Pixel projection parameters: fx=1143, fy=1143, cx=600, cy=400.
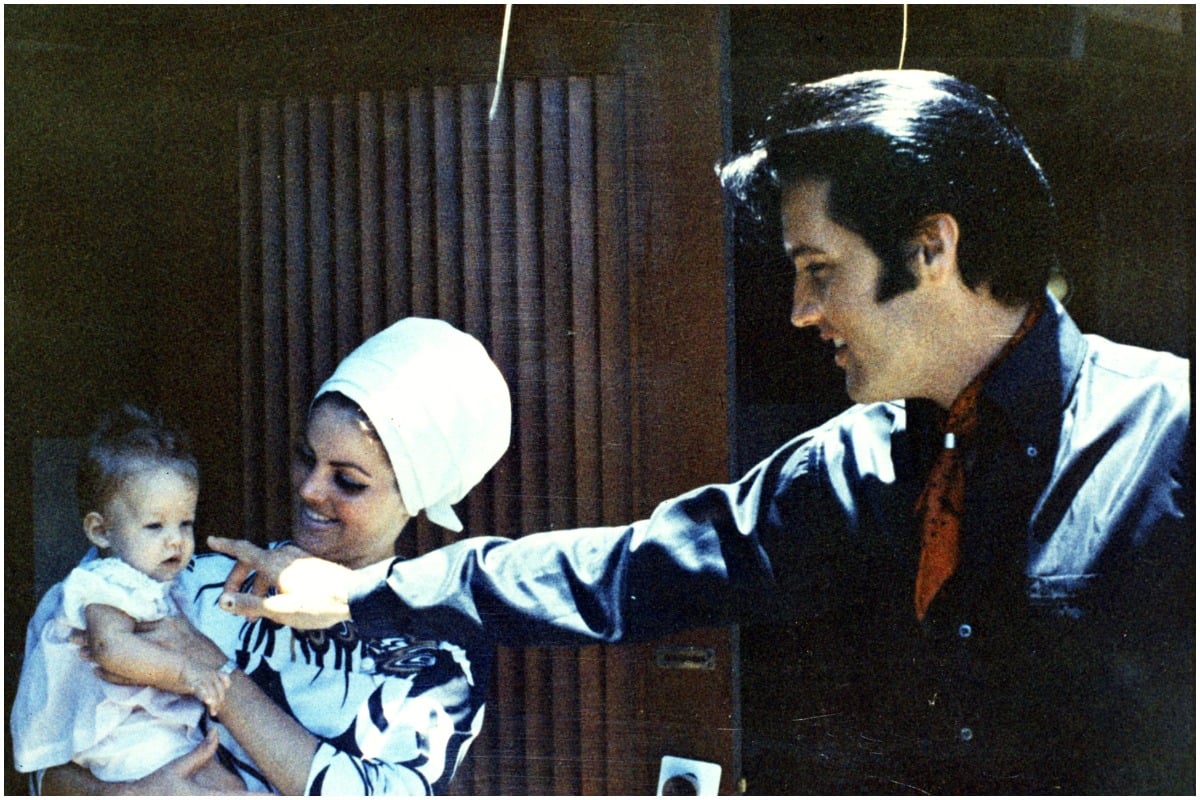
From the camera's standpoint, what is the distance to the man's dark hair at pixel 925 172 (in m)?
2.75

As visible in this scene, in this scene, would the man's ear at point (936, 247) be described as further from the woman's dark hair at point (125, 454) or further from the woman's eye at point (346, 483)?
the woman's dark hair at point (125, 454)

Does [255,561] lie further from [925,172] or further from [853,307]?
[925,172]

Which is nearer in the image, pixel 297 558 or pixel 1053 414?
pixel 1053 414

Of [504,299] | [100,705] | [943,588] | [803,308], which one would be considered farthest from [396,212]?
[943,588]

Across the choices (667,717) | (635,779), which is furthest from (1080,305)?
(635,779)

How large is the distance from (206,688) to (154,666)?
0.47 feet

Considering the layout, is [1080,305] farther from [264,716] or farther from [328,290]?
[264,716]

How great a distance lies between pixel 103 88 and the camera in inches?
123

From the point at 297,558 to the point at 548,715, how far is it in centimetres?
77

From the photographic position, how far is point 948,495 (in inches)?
109

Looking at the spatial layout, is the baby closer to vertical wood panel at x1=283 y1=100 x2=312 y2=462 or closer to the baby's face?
the baby's face

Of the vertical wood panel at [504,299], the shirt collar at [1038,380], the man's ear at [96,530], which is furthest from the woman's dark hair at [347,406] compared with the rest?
the shirt collar at [1038,380]

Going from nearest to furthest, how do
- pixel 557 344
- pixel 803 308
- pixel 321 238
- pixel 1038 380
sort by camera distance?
pixel 1038 380 < pixel 803 308 < pixel 557 344 < pixel 321 238

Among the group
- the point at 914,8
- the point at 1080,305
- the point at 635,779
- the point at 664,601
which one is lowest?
the point at 635,779
